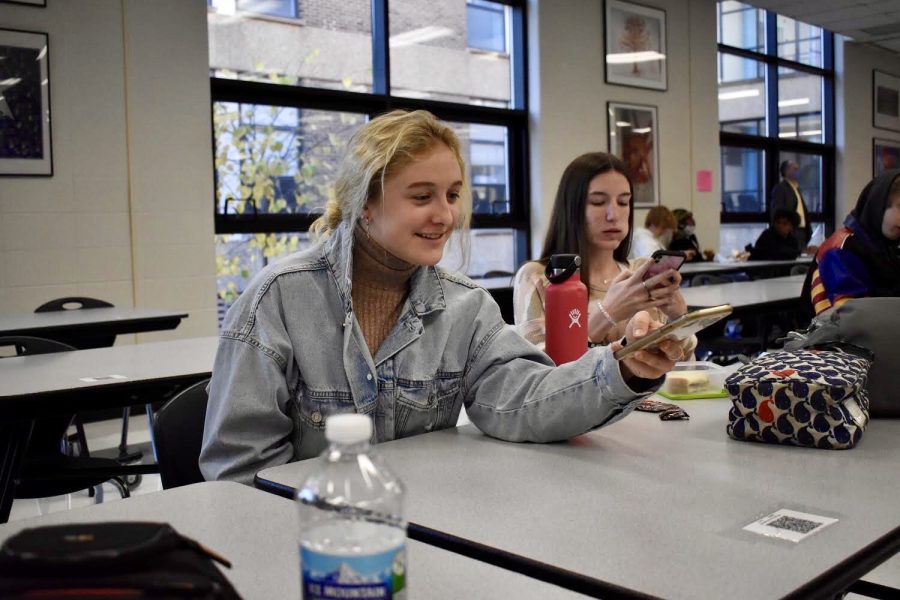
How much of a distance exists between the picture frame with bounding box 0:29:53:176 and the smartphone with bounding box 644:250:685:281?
12.9ft

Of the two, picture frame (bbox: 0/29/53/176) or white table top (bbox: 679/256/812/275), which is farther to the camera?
white table top (bbox: 679/256/812/275)

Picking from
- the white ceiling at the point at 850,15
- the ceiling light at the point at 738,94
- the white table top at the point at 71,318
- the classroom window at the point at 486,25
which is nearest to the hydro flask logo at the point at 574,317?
the white table top at the point at 71,318

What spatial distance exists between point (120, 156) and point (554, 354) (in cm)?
385

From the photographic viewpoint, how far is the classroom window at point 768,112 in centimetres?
990

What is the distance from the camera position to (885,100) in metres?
12.2

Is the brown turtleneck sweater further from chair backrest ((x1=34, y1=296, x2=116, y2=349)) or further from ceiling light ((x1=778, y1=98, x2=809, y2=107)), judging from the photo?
ceiling light ((x1=778, y1=98, x2=809, y2=107))

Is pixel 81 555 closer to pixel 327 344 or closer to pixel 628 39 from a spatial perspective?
pixel 327 344

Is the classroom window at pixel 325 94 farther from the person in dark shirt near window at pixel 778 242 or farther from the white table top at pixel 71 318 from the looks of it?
the person in dark shirt near window at pixel 778 242

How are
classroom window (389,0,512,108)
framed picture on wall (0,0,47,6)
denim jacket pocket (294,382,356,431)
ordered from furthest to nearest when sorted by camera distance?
classroom window (389,0,512,108) → framed picture on wall (0,0,47,6) → denim jacket pocket (294,382,356,431)

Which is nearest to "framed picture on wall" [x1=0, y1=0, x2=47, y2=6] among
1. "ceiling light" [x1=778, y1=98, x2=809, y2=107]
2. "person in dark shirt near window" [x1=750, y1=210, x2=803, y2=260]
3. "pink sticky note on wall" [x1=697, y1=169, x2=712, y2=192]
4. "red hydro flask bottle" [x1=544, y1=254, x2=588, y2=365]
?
"red hydro flask bottle" [x1=544, y1=254, x2=588, y2=365]

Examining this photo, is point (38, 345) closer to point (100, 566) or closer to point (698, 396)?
point (698, 396)

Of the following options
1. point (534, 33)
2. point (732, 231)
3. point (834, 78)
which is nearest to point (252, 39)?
point (534, 33)

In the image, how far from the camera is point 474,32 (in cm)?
716

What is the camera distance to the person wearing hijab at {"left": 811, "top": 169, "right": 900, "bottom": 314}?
10.8ft
